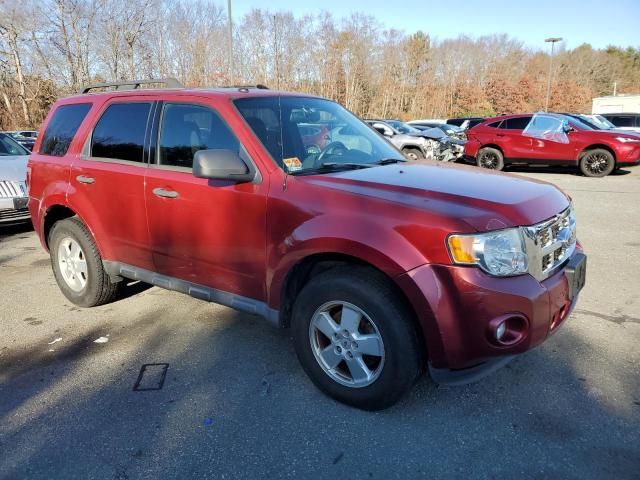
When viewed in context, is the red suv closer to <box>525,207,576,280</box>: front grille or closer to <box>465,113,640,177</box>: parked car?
<box>525,207,576,280</box>: front grille

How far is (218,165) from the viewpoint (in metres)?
2.81

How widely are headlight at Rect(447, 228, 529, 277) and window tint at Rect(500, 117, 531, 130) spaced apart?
13.3m

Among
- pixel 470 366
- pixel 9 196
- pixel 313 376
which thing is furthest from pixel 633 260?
pixel 9 196

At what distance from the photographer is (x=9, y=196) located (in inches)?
269

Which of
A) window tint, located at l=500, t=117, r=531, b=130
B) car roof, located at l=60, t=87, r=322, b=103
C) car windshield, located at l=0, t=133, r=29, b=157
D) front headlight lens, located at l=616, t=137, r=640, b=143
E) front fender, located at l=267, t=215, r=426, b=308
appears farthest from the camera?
window tint, located at l=500, t=117, r=531, b=130

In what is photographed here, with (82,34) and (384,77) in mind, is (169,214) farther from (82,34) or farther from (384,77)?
(384,77)

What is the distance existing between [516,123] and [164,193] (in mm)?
13485

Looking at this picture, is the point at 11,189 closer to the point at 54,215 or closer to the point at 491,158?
the point at 54,215

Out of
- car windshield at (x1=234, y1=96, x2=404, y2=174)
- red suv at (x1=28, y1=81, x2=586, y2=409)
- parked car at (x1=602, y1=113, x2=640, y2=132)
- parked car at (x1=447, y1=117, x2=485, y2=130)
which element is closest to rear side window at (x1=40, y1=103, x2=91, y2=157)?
red suv at (x1=28, y1=81, x2=586, y2=409)

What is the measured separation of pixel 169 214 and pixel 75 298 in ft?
5.44

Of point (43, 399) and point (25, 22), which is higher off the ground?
point (25, 22)

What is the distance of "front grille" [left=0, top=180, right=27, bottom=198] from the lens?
683 cm

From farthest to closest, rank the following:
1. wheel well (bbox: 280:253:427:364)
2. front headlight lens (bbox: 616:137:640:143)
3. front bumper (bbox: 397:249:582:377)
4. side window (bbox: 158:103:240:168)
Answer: front headlight lens (bbox: 616:137:640:143) → side window (bbox: 158:103:240:168) → wheel well (bbox: 280:253:427:364) → front bumper (bbox: 397:249:582:377)

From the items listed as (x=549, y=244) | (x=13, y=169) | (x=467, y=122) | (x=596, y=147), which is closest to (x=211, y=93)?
(x=549, y=244)
